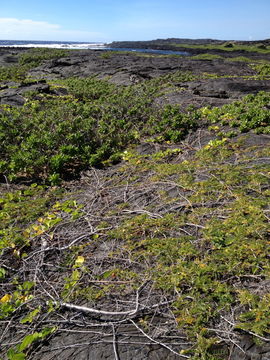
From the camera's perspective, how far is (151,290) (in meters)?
2.70

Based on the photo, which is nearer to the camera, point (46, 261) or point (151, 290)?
point (151, 290)

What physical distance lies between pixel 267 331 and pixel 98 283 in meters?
1.58

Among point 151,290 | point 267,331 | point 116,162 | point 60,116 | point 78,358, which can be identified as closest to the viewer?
point 267,331

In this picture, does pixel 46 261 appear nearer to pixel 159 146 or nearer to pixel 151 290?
pixel 151 290

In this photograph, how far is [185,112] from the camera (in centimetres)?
913

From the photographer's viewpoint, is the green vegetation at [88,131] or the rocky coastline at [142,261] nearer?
the rocky coastline at [142,261]

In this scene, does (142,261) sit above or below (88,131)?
below

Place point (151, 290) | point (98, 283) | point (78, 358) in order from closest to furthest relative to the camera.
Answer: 1. point (78, 358)
2. point (151, 290)
3. point (98, 283)

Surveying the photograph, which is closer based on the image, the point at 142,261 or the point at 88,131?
the point at 142,261

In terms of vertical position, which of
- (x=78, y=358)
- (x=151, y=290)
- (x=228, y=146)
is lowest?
(x=78, y=358)

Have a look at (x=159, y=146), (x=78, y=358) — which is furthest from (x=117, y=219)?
(x=159, y=146)

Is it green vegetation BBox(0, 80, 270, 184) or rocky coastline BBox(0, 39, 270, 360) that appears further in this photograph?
green vegetation BBox(0, 80, 270, 184)

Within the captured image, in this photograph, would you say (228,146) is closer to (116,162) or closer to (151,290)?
(116,162)

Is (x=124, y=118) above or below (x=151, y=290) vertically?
above
